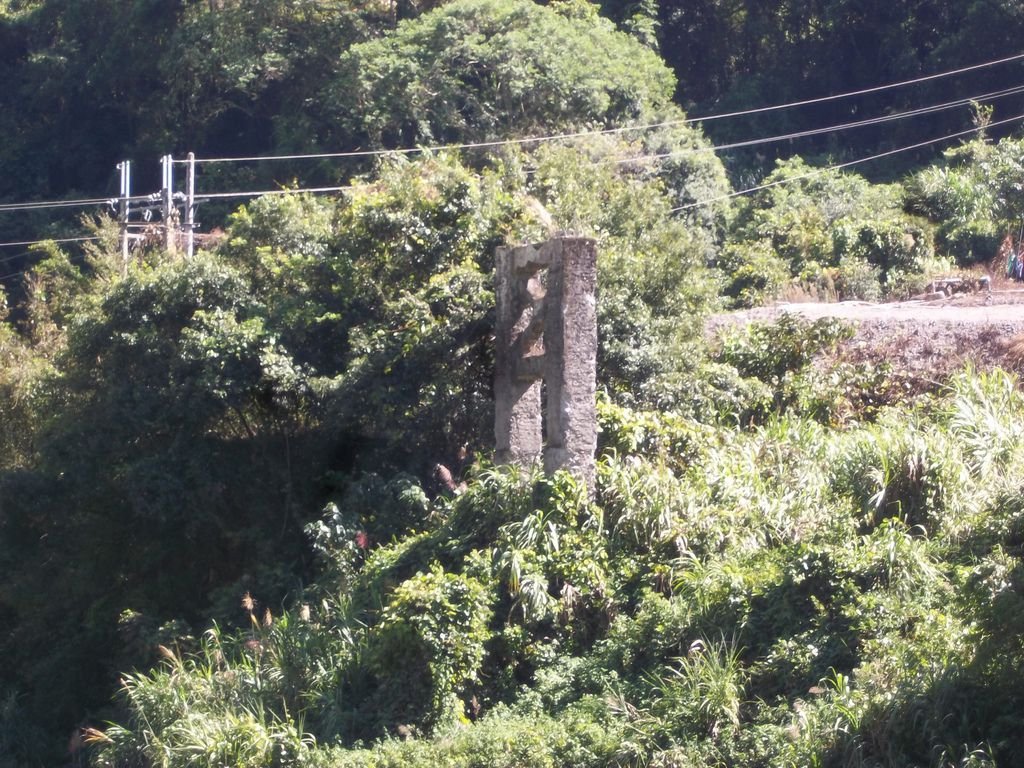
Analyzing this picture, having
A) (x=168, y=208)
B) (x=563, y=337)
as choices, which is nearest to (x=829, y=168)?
(x=168, y=208)

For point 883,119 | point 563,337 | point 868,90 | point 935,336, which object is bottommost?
point 935,336

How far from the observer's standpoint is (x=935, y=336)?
16.2 metres

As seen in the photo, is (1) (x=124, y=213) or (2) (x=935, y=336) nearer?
(2) (x=935, y=336)

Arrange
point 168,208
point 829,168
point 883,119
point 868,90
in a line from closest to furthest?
point 168,208, point 829,168, point 883,119, point 868,90

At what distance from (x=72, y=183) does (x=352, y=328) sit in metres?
24.2

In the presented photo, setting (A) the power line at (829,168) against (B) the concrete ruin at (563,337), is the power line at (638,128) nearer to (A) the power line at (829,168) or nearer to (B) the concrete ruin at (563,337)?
(A) the power line at (829,168)

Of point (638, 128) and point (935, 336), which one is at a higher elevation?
point (638, 128)

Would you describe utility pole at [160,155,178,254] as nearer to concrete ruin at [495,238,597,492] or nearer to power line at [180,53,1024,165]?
power line at [180,53,1024,165]

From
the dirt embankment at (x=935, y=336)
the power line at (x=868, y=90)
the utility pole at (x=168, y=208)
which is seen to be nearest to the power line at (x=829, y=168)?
the power line at (x=868, y=90)

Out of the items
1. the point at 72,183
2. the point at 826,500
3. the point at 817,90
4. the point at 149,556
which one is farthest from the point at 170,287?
the point at 817,90

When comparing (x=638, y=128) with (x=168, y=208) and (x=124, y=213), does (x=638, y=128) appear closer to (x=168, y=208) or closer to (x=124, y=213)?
(x=168, y=208)

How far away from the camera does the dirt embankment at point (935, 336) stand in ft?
51.1

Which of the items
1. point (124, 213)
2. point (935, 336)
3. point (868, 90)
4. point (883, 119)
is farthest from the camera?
point (868, 90)

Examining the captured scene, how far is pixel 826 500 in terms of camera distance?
38.8 ft
